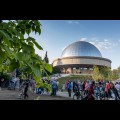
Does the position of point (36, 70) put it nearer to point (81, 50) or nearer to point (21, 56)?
point (21, 56)

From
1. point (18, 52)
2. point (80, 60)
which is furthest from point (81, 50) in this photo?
point (18, 52)

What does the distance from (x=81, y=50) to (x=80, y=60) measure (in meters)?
7.26

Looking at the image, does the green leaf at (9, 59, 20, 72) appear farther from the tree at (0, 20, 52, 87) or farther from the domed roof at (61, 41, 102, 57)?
the domed roof at (61, 41, 102, 57)

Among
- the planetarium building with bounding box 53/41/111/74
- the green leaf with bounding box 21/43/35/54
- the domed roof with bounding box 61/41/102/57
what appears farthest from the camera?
the domed roof with bounding box 61/41/102/57

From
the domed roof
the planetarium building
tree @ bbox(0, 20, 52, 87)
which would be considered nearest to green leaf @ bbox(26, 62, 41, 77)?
tree @ bbox(0, 20, 52, 87)

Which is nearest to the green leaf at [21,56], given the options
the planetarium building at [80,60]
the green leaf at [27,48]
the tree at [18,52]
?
the tree at [18,52]

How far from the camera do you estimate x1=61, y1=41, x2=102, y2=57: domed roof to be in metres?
96.9

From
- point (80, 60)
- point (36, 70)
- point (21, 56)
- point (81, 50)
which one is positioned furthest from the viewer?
point (81, 50)

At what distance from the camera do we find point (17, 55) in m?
1.33

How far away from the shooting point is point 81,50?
9781cm

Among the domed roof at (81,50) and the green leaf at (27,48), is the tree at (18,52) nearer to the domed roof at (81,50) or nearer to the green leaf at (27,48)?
the green leaf at (27,48)

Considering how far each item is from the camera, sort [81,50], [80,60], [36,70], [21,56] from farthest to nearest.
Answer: [81,50] < [80,60] < [36,70] < [21,56]
